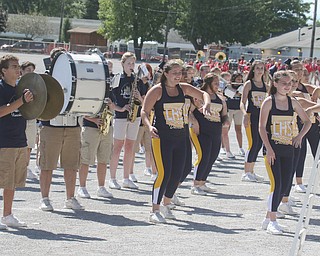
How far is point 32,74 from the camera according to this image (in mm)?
8766

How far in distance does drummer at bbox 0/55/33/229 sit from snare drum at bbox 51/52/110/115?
0.93 meters

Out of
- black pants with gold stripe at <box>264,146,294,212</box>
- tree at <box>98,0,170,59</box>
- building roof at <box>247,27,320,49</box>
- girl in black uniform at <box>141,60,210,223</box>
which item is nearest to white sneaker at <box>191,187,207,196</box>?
girl in black uniform at <box>141,60,210,223</box>

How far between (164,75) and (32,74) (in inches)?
81.0

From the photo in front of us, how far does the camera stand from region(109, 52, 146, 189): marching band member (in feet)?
40.8

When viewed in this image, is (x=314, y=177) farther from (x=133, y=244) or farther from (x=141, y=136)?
(x=141, y=136)

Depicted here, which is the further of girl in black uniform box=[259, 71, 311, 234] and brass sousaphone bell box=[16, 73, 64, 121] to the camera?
girl in black uniform box=[259, 71, 311, 234]

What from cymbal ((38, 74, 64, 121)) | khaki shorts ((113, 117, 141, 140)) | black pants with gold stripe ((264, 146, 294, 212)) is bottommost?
black pants with gold stripe ((264, 146, 294, 212))

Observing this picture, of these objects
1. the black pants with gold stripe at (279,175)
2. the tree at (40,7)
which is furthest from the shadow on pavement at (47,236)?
the tree at (40,7)

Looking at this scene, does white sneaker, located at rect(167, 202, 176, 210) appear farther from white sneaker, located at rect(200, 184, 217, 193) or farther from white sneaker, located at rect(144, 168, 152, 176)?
white sneaker, located at rect(144, 168, 152, 176)

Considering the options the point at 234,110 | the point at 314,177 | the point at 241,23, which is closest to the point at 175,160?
the point at 314,177

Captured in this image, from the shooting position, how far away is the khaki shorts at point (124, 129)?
41.4ft

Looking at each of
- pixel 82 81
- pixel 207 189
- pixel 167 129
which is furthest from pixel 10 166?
pixel 207 189

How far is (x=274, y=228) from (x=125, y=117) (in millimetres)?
3654

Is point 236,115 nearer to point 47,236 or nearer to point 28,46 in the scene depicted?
point 47,236
